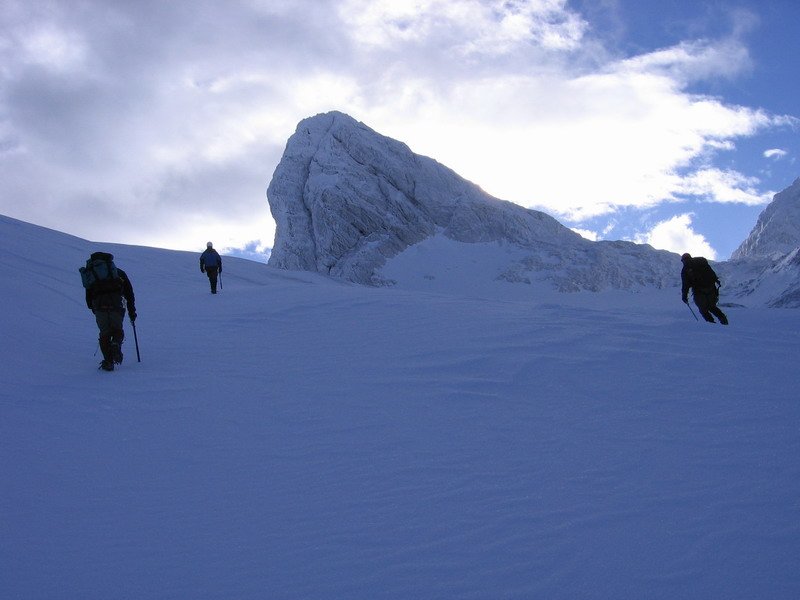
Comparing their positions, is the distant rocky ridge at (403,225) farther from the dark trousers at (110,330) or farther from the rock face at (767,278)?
the dark trousers at (110,330)

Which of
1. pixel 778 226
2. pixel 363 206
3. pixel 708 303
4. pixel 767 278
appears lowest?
pixel 708 303

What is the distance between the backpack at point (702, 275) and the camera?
12.2 m

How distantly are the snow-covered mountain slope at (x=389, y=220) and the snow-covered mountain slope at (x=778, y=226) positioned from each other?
106529 millimetres

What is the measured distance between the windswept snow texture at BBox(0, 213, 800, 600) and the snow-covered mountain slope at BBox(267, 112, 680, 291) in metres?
60.9

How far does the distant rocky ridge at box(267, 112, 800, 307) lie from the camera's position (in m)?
72.6

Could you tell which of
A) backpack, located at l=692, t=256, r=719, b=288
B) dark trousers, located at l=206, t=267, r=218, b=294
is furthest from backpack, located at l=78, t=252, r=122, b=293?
backpack, located at l=692, t=256, r=719, b=288

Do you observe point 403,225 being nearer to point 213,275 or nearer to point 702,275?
point 213,275

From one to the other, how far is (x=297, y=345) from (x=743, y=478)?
7.37 m

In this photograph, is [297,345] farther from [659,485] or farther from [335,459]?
[659,485]

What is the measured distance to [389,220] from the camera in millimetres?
77938

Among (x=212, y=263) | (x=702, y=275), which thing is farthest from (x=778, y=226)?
(x=212, y=263)

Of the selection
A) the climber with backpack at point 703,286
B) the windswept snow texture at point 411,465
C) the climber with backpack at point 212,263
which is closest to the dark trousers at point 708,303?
the climber with backpack at point 703,286

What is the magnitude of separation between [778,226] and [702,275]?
601ft

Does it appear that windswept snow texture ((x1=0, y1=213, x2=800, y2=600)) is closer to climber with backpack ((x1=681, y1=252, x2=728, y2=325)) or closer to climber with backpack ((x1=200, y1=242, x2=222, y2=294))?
climber with backpack ((x1=681, y1=252, x2=728, y2=325))
